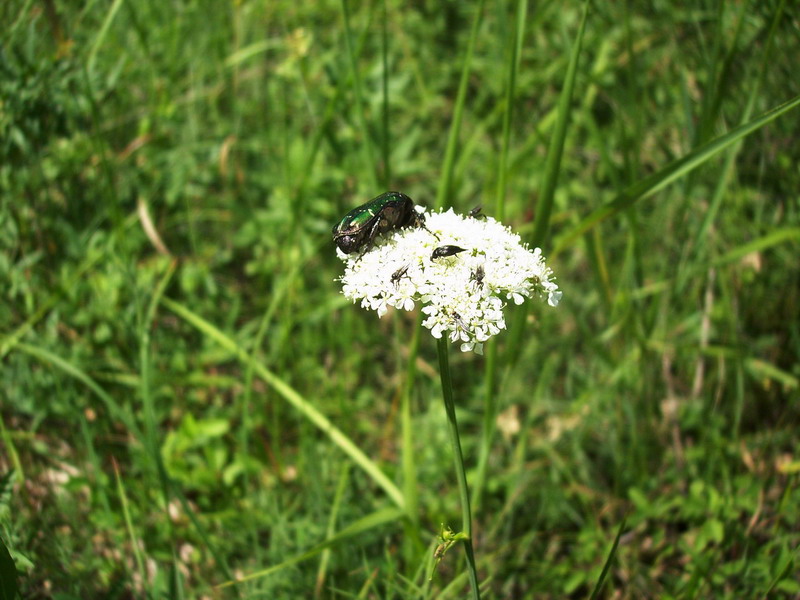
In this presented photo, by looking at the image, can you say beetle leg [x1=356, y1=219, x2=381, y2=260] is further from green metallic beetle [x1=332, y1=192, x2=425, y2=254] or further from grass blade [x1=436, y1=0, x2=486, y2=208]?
grass blade [x1=436, y1=0, x2=486, y2=208]

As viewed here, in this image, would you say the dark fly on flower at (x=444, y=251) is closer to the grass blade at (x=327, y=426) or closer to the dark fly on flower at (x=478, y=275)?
the dark fly on flower at (x=478, y=275)

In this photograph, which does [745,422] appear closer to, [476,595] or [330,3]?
[476,595]

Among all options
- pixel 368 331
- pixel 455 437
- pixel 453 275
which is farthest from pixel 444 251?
pixel 368 331

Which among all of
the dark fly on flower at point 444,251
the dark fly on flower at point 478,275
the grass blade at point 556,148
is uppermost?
the grass blade at point 556,148

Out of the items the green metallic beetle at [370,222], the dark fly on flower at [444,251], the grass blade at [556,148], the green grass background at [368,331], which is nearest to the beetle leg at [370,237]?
the green metallic beetle at [370,222]

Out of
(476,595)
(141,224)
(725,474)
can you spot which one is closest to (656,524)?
(725,474)

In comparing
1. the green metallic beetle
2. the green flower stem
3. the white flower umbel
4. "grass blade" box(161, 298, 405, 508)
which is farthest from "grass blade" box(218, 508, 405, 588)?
the green metallic beetle
